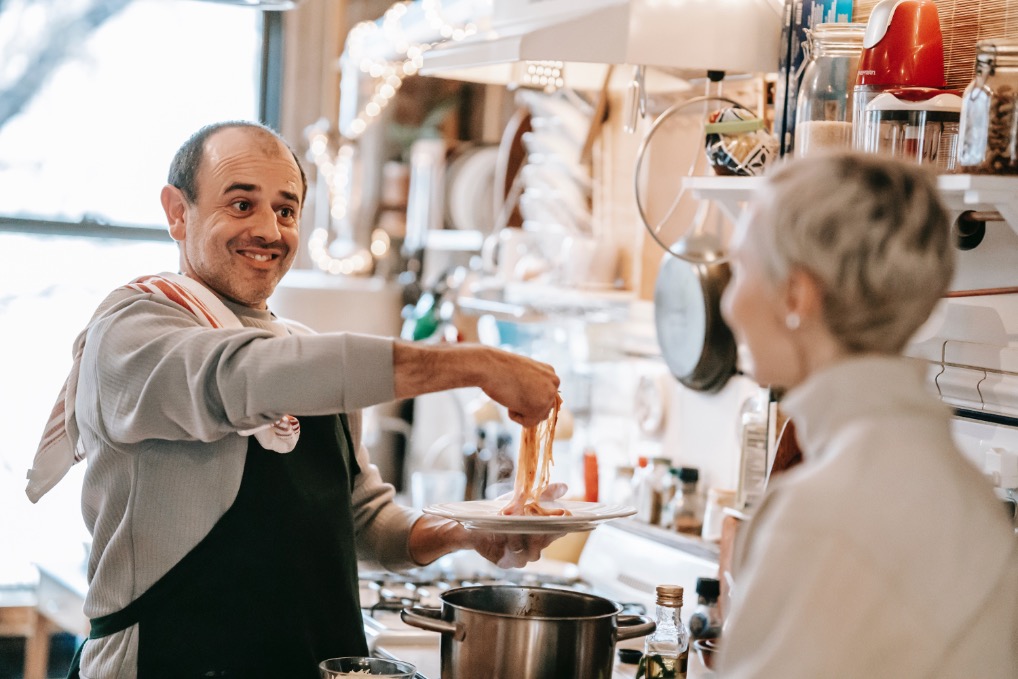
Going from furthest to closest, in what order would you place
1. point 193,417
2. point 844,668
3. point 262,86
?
point 262,86 → point 193,417 → point 844,668

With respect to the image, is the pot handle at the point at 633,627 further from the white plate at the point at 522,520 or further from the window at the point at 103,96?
the window at the point at 103,96

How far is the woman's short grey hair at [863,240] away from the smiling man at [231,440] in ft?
1.82

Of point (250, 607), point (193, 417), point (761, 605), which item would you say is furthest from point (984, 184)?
point (250, 607)

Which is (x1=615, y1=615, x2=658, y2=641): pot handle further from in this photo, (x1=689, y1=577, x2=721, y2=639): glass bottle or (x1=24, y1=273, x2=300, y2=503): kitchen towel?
(x1=24, y1=273, x2=300, y2=503): kitchen towel

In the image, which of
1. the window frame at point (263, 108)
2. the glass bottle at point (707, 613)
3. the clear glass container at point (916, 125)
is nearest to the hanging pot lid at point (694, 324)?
the glass bottle at point (707, 613)

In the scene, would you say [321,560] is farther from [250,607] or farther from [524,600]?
[524,600]

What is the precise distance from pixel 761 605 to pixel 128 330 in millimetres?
967

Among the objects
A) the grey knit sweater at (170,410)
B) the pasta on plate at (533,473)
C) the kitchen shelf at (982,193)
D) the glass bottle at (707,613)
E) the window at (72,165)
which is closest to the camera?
the grey knit sweater at (170,410)

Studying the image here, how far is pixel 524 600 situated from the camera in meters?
1.77

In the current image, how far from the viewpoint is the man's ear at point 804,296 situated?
1.02m

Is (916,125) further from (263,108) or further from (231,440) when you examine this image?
(263,108)

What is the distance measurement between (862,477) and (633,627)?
0.80 m

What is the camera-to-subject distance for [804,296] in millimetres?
1030

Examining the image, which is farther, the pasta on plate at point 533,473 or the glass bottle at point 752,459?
the glass bottle at point 752,459
